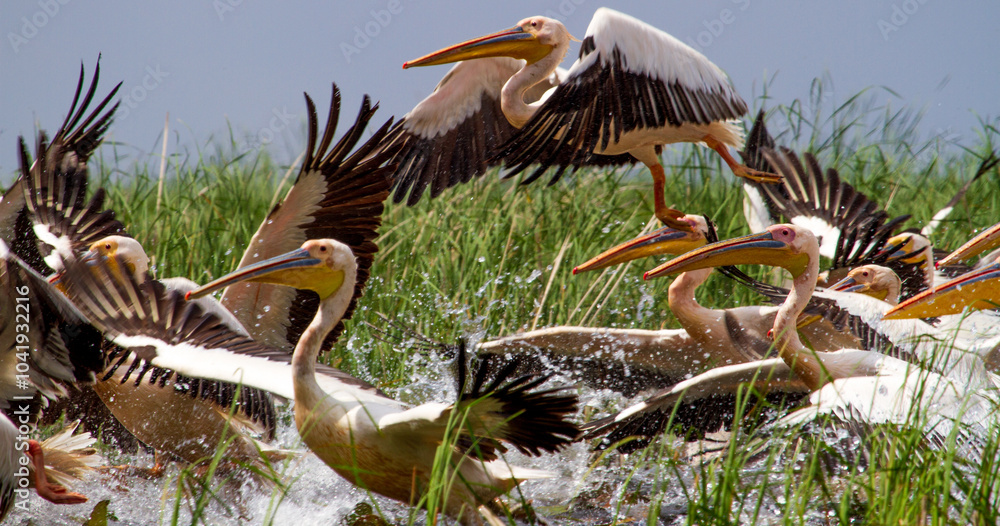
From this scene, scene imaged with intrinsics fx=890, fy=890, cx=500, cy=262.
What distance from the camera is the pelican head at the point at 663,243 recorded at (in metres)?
3.71

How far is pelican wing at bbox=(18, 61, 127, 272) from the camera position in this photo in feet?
11.3

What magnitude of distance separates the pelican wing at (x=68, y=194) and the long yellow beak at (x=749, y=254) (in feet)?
7.50

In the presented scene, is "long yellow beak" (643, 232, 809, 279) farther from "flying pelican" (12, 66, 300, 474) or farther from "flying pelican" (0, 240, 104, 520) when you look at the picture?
"flying pelican" (0, 240, 104, 520)

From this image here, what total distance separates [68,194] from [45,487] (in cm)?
164

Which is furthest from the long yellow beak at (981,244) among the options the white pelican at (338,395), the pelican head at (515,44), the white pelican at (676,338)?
the white pelican at (338,395)

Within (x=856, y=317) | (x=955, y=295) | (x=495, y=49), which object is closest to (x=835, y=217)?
(x=856, y=317)

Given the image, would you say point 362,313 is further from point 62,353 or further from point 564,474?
point 62,353

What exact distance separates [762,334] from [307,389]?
190 centimetres

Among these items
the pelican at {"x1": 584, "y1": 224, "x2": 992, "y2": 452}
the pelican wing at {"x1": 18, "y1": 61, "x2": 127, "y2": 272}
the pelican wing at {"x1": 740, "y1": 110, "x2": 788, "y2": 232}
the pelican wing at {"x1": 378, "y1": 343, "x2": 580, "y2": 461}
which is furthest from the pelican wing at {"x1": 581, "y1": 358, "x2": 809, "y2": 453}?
the pelican wing at {"x1": 18, "y1": 61, "x2": 127, "y2": 272}

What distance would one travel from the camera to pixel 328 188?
3.23m

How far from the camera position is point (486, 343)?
354 centimetres

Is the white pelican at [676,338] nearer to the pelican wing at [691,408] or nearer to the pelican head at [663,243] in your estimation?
the pelican head at [663,243]

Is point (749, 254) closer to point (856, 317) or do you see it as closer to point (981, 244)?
point (856, 317)

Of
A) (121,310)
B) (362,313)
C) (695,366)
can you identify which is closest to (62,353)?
(121,310)
